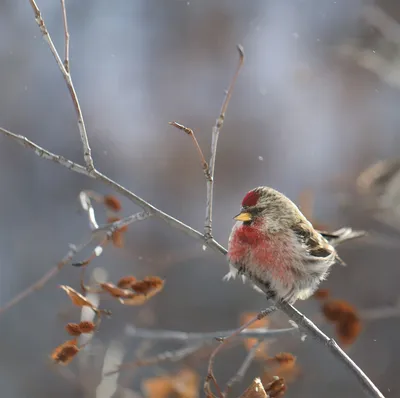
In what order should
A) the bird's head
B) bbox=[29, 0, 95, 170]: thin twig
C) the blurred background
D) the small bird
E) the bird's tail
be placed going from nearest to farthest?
bbox=[29, 0, 95, 170]: thin twig, the small bird, the bird's head, the bird's tail, the blurred background

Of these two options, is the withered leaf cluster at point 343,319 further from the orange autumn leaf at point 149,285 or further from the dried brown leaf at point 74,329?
the dried brown leaf at point 74,329

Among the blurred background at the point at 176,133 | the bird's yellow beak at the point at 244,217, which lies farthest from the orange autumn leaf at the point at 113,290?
the blurred background at the point at 176,133

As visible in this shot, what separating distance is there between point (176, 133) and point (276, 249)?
15.2 ft

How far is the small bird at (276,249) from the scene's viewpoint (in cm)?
222

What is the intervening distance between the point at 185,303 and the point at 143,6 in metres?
3.53

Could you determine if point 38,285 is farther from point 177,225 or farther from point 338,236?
point 338,236

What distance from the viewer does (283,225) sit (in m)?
2.40

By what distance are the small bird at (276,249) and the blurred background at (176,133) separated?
2.88 m

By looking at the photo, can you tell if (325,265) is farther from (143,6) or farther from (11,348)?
(143,6)

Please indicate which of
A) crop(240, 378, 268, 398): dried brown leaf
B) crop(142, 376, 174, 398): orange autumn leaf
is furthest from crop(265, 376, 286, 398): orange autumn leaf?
crop(142, 376, 174, 398): orange autumn leaf

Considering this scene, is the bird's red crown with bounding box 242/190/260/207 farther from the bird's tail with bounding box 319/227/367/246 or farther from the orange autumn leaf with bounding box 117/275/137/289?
the orange autumn leaf with bounding box 117/275/137/289

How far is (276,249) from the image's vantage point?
2.29 metres

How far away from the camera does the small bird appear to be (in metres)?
2.22

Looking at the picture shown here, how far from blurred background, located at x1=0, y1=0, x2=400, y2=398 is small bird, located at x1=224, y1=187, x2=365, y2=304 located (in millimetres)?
2876
